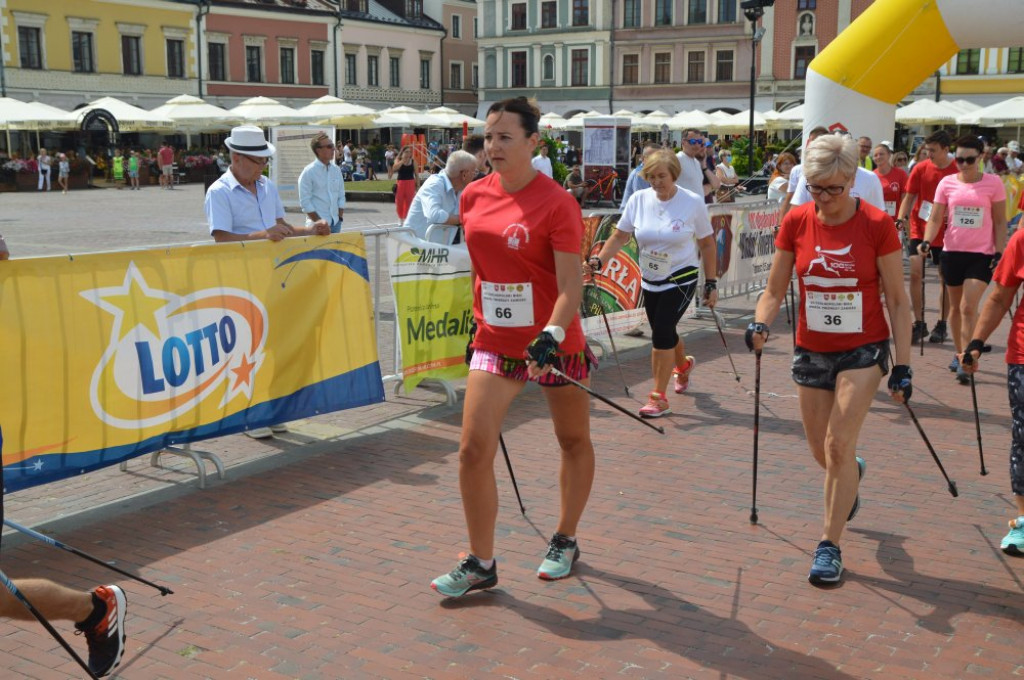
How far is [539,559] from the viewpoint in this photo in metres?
5.31

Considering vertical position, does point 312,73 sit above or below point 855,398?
above

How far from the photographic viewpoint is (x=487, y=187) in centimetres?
483

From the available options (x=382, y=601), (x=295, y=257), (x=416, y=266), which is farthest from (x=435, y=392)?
(x=382, y=601)

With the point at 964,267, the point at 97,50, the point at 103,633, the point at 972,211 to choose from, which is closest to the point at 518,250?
the point at 103,633

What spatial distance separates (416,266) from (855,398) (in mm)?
4033

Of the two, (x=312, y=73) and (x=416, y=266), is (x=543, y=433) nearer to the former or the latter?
(x=416, y=266)

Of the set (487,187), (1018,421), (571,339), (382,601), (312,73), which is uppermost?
(312,73)

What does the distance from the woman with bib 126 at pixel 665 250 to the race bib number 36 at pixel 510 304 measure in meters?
3.23

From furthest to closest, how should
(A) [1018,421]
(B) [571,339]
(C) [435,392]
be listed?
(C) [435,392] → (A) [1018,421] → (B) [571,339]

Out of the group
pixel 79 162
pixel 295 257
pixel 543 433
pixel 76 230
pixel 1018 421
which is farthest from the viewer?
pixel 79 162

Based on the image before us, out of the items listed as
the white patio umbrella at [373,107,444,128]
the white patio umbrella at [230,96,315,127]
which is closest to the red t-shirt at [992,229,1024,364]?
the white patio umbrella at [230,96,315,127]

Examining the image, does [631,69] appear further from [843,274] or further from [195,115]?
[843,274]

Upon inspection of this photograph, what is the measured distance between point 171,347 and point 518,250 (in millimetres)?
2532

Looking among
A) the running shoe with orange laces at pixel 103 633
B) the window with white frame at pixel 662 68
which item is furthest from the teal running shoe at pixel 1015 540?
the window with white frame at pixel 662 68
